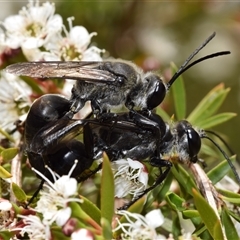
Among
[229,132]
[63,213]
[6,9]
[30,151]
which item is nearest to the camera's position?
[63,213]

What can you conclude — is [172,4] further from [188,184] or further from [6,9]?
[188,184]

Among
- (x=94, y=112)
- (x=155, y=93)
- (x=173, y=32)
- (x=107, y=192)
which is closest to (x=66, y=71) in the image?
(x=94, y=112)

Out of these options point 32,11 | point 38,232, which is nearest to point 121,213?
point 38,232

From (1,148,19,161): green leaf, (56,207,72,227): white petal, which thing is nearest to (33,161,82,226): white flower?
(56,207,72,227): white petal

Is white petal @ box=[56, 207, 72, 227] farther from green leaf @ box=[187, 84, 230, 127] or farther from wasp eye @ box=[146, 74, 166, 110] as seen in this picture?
green leaf @ box=[187, 84, 230, 127]

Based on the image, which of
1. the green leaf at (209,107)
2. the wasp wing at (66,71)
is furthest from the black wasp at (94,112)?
the green leaf at (209,107)

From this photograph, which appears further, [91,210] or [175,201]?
[175,201]

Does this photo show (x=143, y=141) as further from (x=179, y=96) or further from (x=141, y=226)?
(x=179, y=96)
